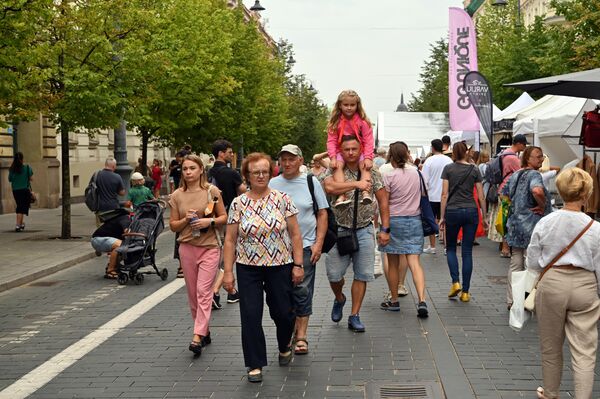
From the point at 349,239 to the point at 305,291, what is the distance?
38.9 inches

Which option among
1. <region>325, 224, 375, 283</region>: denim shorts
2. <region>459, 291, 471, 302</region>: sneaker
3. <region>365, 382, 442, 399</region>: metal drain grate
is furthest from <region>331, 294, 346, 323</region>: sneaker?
<region>365, 382, 442, 399</region>: metal drain grate

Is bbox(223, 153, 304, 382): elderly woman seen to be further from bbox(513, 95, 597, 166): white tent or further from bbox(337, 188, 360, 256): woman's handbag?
bbox(513, 95, 597, 166): white tent

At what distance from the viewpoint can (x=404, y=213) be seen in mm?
9398

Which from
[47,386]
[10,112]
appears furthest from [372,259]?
[10,112]

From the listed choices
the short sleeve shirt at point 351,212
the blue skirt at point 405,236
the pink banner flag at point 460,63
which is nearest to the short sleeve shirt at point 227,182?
the blue skirt at point 405,236

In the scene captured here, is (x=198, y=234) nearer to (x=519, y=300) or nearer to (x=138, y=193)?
(x=519, y=300)

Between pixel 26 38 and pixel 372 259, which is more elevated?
pixel 26 38

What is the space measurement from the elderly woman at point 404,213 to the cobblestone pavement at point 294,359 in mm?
574

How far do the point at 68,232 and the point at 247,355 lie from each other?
1286 centimetres

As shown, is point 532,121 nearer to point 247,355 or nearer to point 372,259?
point 372,259

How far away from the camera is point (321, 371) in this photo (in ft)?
22.9

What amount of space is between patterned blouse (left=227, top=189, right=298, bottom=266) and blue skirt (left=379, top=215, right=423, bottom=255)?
2.82 m

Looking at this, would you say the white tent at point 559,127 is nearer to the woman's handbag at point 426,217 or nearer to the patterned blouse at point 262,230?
the woman's handbag at point 426,217

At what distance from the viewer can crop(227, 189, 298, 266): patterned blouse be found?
6719 millimetres
